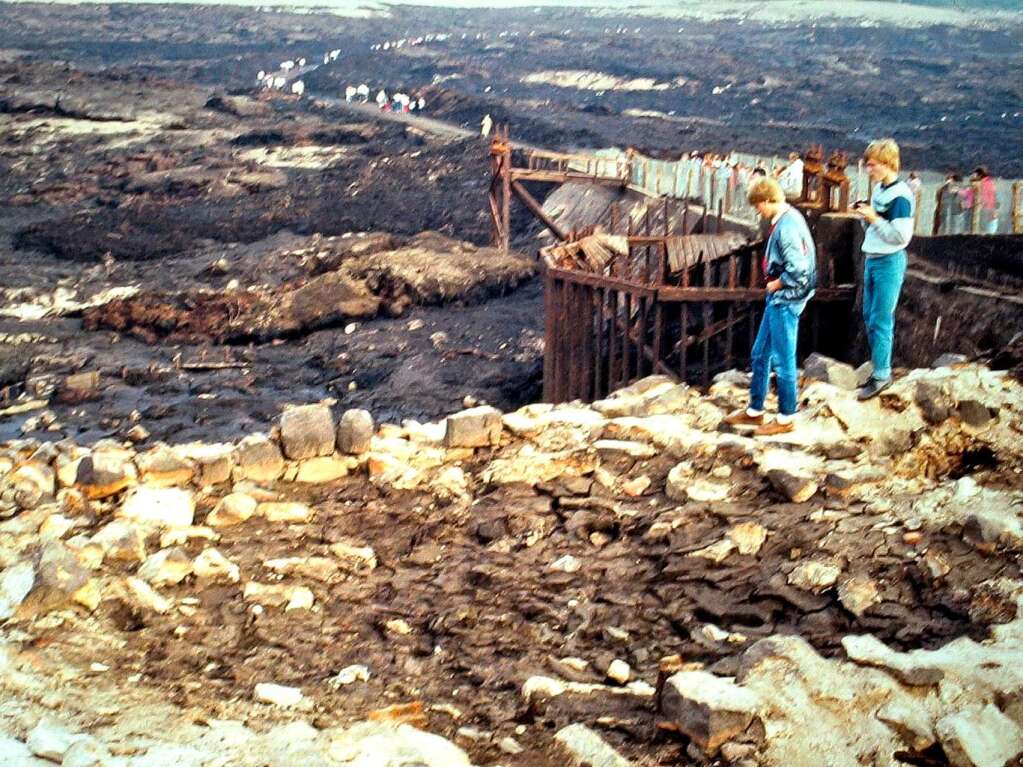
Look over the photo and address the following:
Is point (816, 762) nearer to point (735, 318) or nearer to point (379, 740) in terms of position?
point (379, 740)

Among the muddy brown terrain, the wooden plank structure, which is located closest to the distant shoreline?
the wooden plank structure

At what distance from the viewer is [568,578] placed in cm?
544

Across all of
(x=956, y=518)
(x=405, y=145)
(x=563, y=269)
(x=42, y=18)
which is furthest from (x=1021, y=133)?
(x=42, y=18)

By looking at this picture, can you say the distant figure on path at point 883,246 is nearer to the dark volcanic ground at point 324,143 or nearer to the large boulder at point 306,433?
the large boulder at point 306,433

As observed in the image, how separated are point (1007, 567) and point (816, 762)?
1680 mm

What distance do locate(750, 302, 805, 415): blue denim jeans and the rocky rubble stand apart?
8.9 inches

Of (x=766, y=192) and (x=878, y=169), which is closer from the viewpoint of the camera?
(x=766, y=192)

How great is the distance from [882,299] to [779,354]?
73cm

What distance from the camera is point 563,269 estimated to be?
34.2 ft

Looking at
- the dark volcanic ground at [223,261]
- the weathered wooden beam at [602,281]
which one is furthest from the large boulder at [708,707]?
the dark volcanic ground at [223,261]

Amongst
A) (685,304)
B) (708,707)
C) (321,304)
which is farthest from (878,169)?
(321,304)

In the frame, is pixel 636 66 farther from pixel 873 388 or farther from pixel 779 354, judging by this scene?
pixel 779 354

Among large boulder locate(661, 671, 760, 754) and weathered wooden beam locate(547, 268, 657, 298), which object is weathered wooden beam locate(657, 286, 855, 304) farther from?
large boulder locate(661, 671, 760, 754)

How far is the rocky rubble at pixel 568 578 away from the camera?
3.89m
